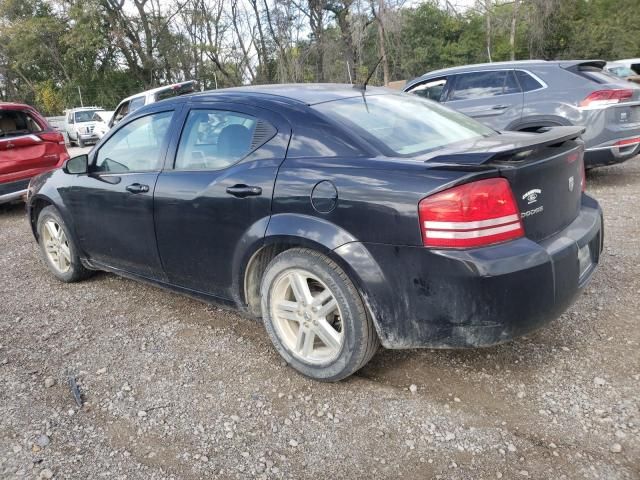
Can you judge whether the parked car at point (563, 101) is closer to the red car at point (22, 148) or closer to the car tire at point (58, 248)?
the car tire at point (58, 248)

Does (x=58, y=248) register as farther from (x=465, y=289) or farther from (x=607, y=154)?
(x=607, y=154)

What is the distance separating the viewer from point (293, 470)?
2.15 meters

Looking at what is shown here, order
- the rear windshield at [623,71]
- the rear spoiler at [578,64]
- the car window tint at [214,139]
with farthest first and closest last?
the rear windshield at [623,71], the rear spoiler at [578,64], the car window tint at [214,139]

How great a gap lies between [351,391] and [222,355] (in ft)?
2.92

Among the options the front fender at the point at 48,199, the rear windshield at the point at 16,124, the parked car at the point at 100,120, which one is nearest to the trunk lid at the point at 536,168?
the front fender at the point at 48,199

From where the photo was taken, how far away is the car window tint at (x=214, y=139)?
9.70ft

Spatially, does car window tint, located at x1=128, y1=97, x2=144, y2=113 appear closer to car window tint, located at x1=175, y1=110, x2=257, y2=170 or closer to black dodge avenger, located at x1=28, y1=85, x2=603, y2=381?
black dodge avenger, located at x1=28, y1=85, x2=603, y2=381

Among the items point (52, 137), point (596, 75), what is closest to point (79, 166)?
point (52, 137)

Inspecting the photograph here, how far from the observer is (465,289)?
219cm

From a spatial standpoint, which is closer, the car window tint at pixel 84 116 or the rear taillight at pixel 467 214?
the rear taillight at pixel 467 214

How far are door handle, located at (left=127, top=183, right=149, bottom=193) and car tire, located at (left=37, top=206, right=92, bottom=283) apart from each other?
1073 mm

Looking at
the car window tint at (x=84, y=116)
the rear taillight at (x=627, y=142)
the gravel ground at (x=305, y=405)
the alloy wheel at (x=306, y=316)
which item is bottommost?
the gravel ground at (x=305, y=405)

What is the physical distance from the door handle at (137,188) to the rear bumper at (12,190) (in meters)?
4.84

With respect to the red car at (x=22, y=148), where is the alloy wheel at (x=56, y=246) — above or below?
below
